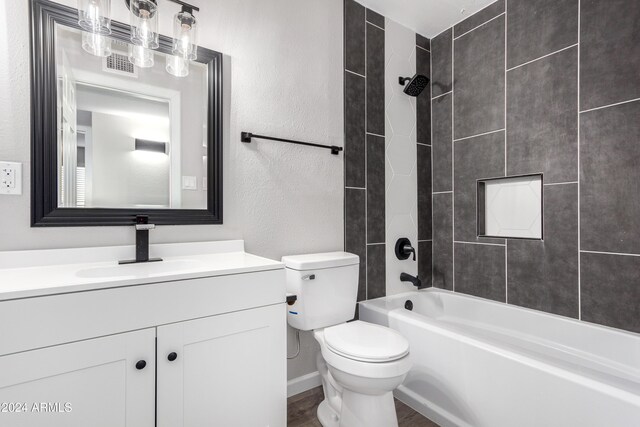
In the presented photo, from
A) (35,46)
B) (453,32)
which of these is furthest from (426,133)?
(35,46)

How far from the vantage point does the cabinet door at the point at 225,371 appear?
3.47 feet

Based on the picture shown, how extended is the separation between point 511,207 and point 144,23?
91.6 inches

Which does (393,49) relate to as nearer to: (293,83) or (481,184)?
(293,83)

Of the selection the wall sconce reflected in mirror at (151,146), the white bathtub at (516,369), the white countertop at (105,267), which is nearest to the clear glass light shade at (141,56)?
the wall sconce reflected in mirror at (151,146)

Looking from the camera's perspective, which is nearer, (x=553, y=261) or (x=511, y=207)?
(x=553, y=261)

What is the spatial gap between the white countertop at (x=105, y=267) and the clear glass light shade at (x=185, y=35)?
3.02 feet

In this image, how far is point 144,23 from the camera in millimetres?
1355

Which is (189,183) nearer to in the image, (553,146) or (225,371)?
(225,371)

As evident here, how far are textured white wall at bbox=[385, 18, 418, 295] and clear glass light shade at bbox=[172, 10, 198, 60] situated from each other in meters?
1.38

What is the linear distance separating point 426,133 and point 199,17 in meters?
1.82

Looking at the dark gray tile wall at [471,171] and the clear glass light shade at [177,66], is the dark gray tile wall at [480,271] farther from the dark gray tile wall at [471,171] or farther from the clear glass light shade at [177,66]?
the clear glass light shade at [177,66]

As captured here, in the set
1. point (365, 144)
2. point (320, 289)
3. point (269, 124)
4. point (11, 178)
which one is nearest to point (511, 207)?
point (365, 144)

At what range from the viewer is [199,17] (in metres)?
1.57

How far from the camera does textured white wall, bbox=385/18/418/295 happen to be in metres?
2.33
